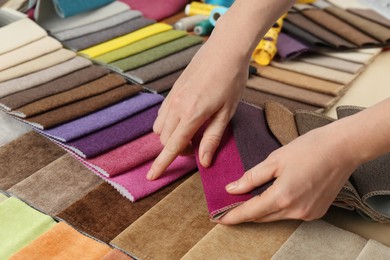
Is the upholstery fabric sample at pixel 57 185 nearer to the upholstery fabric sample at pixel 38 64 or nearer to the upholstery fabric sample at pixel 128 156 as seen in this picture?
the upholstery fabric sample at pixel 128 156

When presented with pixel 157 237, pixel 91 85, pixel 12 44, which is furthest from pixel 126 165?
pixel 12 44

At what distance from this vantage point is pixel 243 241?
0.98 m

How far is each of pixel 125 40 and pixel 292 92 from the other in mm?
542

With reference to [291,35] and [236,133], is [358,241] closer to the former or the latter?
[236,133]

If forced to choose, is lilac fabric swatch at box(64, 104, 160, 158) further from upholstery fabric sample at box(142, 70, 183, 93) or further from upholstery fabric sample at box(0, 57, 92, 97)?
upholstery fabric sample at box(0, 57, 92, 97)

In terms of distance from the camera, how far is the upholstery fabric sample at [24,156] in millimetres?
1137

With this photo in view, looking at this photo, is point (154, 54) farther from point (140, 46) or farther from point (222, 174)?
point (222, 174)

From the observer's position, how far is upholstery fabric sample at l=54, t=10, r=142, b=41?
1638mm

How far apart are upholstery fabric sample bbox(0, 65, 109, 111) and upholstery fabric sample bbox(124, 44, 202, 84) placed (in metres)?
0.09

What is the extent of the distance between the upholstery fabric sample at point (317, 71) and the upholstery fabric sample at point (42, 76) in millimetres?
596

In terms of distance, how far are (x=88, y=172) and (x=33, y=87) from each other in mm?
351

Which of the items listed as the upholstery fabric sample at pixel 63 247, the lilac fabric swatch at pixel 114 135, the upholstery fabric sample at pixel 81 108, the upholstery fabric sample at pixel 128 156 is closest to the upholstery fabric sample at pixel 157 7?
the upholstery fabric sample at pixel 81 108

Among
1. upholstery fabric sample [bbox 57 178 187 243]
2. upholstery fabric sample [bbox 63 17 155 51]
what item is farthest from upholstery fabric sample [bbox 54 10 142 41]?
upholstery fabric sample [bbox 57 178 187 243]

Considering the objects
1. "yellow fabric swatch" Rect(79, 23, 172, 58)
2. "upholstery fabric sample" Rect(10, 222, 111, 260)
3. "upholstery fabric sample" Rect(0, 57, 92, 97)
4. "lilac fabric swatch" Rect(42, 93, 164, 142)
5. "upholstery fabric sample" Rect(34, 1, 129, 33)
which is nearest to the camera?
"upholstery fabric sample" Rect(10, 222, 111, 260)
